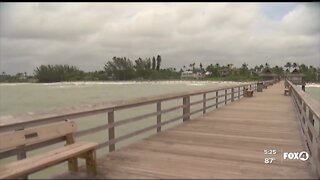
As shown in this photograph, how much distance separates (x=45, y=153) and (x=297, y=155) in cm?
348

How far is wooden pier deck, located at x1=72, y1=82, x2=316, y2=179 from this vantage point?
14.2ft

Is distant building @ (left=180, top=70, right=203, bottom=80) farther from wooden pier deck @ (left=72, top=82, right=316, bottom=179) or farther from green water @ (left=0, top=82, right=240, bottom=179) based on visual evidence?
wooden pier deck @ (left=72, top=82, right=316, bottom=179)

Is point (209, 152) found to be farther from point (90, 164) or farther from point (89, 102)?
point (89, 102)

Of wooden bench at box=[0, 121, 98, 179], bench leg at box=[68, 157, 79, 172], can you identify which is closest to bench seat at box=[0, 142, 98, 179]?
wooden bench at box=[0, 121, 98, 179]

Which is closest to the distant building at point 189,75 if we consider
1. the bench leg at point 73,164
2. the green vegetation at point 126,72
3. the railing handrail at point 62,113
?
the green vegetation at point 126,72

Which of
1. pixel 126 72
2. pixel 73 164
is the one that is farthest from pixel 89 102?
pixel 126 72

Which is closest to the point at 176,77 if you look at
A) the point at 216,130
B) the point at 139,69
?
the point at 139,69

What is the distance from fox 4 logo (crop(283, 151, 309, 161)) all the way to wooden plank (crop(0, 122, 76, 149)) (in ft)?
9.82

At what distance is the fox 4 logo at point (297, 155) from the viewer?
5.10 metres

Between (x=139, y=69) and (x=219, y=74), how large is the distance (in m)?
31.2

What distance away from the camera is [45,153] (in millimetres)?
3861

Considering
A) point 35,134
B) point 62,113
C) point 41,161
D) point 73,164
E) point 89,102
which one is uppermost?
point 62,113

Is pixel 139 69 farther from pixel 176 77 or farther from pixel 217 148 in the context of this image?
pixel 217 148

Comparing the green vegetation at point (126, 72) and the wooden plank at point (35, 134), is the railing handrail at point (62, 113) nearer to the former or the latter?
the wooden plank at point (35, 134)
